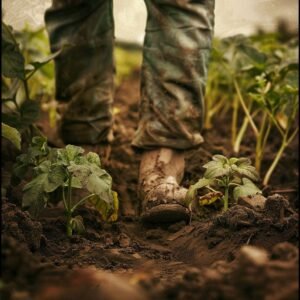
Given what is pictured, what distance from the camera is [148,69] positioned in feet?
7.02

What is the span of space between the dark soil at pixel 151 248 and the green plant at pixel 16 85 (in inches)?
8.0

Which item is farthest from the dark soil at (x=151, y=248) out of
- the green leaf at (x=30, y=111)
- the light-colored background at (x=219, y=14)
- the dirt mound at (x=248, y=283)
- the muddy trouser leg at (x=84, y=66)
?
the light-colored background at (x=219, y=14)

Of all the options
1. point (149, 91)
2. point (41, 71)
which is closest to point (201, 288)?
point (149, 91)

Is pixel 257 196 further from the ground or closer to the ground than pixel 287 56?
closer to the ground

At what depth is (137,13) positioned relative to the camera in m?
2.47

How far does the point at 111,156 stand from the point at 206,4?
0.81 meters

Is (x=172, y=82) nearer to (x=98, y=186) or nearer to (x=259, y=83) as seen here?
(x=259, y=83)

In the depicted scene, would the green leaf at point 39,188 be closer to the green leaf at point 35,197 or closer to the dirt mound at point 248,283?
the green leaf at point 35,197

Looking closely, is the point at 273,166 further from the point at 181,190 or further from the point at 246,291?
the point at 246,291

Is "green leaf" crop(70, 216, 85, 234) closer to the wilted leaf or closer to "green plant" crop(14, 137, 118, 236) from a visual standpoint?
"green plant" crop(14, 137, 118, 236)

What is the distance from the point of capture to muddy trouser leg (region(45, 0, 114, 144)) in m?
2.19

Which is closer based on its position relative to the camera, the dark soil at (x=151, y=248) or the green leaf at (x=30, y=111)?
the dark soil at (x=151, y=248)

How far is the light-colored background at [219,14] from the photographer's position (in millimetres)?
2043

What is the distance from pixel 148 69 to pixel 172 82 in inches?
4.5
